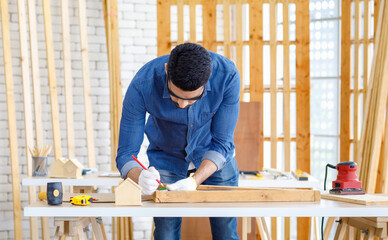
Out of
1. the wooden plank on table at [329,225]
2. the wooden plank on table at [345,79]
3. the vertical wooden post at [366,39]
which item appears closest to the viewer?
the wooden plank on table at [329,225]

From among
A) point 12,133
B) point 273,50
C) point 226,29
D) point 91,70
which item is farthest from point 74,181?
point 273,50

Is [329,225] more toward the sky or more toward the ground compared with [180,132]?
more toward the ground

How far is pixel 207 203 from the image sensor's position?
2.02 metres

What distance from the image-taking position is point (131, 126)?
226 cm

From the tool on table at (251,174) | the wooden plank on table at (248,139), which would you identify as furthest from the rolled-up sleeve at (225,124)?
the wooden plank on table at (248,139)

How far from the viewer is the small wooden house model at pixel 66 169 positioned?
11.5ft

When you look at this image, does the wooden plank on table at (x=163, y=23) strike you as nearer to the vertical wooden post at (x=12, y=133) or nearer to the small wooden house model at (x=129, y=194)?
the vertical wooden post at (x=12, y=133)

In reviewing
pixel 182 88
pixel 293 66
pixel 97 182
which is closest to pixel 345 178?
pixel 182 88

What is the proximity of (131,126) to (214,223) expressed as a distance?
633 mm

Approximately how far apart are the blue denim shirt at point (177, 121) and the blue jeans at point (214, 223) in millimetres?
52

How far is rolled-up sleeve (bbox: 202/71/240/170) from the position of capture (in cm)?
232

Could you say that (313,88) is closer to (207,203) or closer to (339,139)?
(339,139)

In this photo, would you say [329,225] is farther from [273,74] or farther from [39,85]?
[39,85]

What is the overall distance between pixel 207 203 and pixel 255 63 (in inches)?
115
